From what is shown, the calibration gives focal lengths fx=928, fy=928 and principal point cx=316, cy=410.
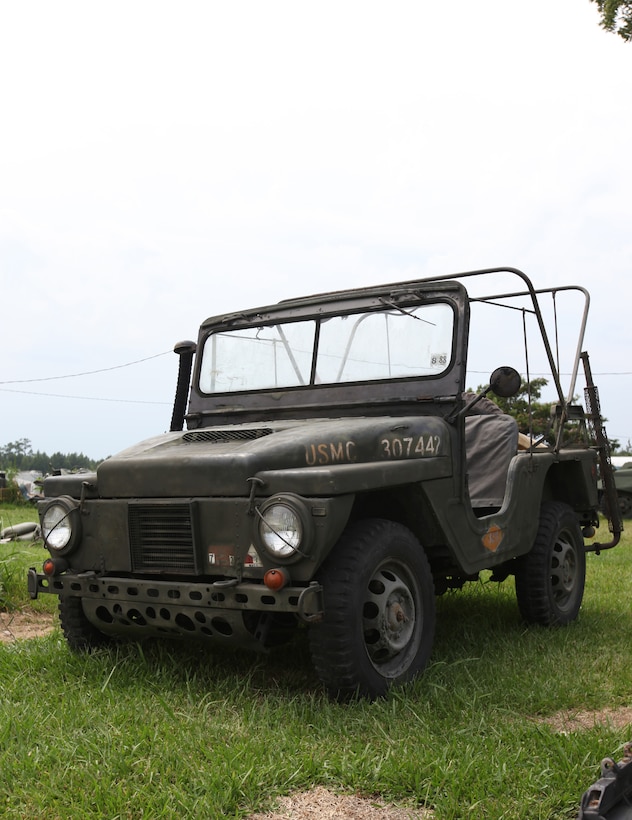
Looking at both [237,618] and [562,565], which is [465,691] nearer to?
[237,618]

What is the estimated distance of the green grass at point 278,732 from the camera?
309cm

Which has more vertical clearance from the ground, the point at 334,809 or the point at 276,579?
the point at 276,579

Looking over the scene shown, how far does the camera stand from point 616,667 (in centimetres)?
480

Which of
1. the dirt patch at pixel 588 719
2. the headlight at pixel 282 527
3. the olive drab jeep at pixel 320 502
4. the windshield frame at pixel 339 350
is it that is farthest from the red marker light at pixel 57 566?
the dirt patch at pixel 588 719

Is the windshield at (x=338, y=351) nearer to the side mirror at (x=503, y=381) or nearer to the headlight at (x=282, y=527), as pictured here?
the side mirror at (x=503, y=381)

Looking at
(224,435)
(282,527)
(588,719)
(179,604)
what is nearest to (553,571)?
(588,719)

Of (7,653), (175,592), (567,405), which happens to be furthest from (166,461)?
(567,405)

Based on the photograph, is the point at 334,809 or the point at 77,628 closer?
the point at 334,809

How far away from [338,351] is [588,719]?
235 centimetres

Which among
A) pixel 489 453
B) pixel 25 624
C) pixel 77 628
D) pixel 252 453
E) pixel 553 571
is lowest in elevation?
pixel 25 624

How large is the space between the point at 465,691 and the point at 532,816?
123 cm

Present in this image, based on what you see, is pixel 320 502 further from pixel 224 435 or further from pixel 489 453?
pixel 489 453

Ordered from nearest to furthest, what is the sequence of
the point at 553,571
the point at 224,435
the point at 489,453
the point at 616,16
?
the point at 224,435 < the point at 553,571 < the point at 489,453 < the point at 616,16

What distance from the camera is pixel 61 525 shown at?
15.0 feet
